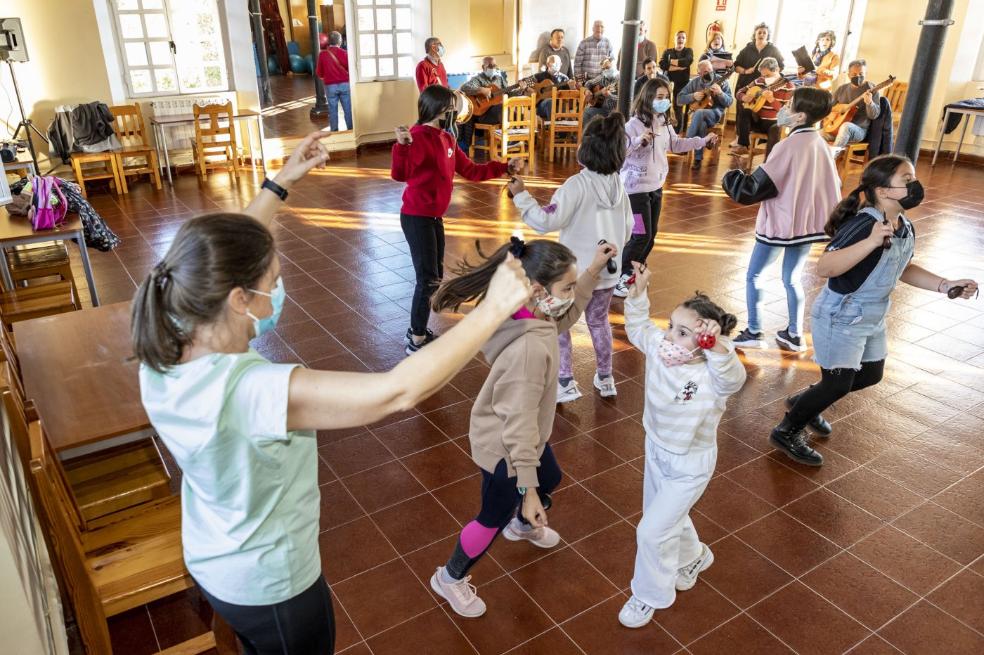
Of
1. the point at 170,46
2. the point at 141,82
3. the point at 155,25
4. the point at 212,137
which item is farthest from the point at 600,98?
the point at 141,82

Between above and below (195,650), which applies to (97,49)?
above

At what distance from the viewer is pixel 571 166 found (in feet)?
33.6

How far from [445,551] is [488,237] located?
14.5ft

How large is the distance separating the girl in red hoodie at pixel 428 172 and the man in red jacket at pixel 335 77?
6.68m

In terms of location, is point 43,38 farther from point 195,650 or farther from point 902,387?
point 902,387

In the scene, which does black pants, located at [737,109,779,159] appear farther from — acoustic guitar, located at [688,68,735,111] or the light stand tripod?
the light stand tripod

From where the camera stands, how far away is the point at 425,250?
179 inches

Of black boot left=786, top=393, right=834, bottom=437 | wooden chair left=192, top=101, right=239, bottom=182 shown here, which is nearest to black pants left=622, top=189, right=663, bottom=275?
black boot left=786, top=393, right=834, bottom=437

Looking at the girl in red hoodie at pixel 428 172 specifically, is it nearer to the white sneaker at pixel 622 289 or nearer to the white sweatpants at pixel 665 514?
the white sneaker at pixel 622 289

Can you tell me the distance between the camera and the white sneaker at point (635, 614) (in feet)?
9.05

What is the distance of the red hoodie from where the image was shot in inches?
170

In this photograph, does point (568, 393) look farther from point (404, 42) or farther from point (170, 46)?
point (404, 42)

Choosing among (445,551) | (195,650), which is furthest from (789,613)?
(195,650)

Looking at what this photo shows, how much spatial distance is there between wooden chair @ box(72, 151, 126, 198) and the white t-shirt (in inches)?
322
